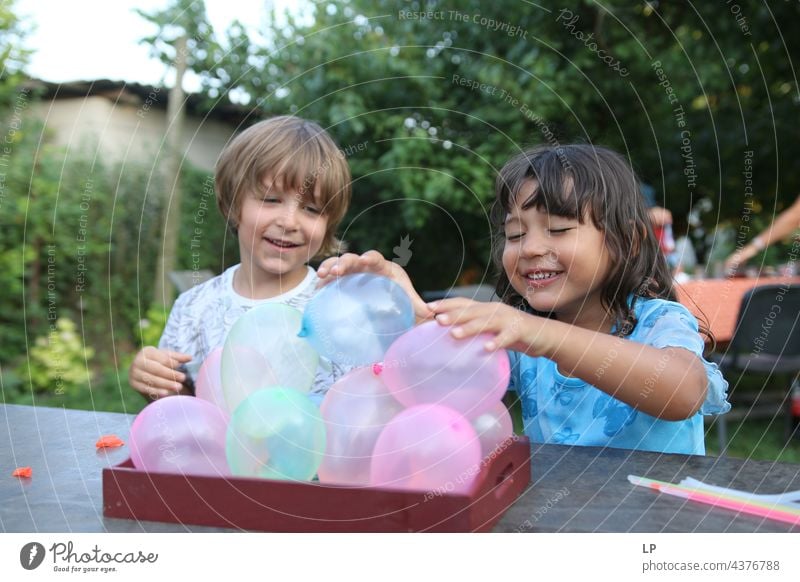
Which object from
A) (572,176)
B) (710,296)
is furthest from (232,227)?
(710,296)

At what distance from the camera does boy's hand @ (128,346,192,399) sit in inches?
41.7

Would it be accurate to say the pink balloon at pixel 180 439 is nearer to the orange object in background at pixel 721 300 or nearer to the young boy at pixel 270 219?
the young boy at pixel 270 219

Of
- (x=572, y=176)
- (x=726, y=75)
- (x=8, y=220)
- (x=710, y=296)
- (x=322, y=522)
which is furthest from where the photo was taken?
(x=726, y=75)

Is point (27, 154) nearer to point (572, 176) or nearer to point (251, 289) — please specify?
point (251, 289)

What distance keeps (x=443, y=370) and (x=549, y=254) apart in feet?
1.27

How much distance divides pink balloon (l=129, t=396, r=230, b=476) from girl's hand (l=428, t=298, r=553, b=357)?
259 mm

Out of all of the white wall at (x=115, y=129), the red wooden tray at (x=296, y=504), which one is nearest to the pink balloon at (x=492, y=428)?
the red wooden tray at (x=296, y=504)

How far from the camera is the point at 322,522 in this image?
72 cm

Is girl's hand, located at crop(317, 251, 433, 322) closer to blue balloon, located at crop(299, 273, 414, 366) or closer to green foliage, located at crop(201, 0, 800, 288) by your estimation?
blue balloon, located at crop(299, 273, 414, 366)

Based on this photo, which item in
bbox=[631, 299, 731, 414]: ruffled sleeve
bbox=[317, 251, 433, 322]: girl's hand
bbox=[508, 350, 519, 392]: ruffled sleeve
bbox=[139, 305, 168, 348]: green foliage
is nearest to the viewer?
bbox=[317, 251, 433, 322]: girl's hand

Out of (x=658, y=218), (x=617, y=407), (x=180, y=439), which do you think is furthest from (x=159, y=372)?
(x=658, y=218)

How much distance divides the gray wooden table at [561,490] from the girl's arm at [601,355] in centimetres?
8

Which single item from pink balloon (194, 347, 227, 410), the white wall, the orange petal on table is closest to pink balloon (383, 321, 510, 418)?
pink balloon (194, 347, 227, 410)
